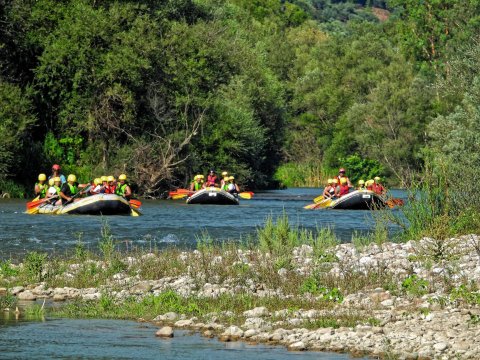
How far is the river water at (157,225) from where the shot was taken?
93.8 ft

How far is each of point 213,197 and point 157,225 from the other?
1288cm

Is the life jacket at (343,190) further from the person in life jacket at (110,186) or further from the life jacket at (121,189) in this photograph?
the person in life jacket at (110,186)

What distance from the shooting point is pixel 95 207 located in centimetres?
3884

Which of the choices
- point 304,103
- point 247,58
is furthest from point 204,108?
point 304,103

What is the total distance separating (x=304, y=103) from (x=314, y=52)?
19.9 ft

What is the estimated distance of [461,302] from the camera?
52.7 feet

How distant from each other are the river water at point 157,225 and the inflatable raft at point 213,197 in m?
0.55

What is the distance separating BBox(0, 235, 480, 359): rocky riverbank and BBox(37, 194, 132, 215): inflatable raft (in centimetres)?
1659

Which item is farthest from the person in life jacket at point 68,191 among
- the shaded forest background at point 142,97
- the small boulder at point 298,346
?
the small boulder at point 298,346

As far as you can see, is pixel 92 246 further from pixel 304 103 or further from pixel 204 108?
pixel 304 103

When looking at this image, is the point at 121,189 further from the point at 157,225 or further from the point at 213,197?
the point at 157,225

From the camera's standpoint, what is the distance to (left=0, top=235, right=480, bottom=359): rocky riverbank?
14.5m

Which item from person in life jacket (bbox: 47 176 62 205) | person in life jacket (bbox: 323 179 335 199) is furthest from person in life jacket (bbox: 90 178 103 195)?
person in life jacket (bbox: 323 179 335 199)

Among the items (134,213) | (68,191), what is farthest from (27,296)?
(68,191)
